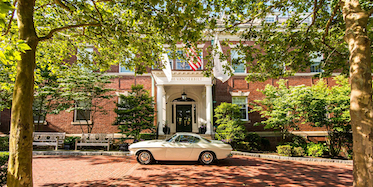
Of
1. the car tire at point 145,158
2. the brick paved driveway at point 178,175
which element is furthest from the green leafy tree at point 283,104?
the car tire at point 145,158

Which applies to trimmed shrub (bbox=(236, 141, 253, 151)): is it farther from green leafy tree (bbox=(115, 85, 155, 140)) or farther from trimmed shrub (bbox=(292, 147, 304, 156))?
green leafy tree (bbox=(115, 85, 155, 140))

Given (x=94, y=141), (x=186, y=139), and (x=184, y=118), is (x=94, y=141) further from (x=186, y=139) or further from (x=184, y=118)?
(x=184, y=118)

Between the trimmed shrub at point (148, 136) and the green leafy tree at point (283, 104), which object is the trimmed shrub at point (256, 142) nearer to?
the green leafy tree at point (283, 104)

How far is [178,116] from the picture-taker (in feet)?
61.0

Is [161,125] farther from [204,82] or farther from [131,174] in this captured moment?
[131,174]

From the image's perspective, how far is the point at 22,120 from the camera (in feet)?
12.4

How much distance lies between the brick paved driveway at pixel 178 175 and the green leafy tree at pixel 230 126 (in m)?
3.82

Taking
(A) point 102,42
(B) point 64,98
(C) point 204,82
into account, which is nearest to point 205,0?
(A) point 102,42

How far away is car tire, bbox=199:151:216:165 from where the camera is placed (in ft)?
29.8

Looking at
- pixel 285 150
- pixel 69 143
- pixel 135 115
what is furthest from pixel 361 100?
pixel 69 143

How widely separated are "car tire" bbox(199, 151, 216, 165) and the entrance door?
9.09 m

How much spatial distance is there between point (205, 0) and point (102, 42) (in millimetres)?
4508

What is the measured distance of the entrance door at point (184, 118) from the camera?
18.3 metres

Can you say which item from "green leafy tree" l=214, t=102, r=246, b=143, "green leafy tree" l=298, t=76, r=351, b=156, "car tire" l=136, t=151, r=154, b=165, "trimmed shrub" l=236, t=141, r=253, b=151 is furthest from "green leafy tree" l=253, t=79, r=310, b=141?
"car tire" l=136, t=151, r=154, b=165
